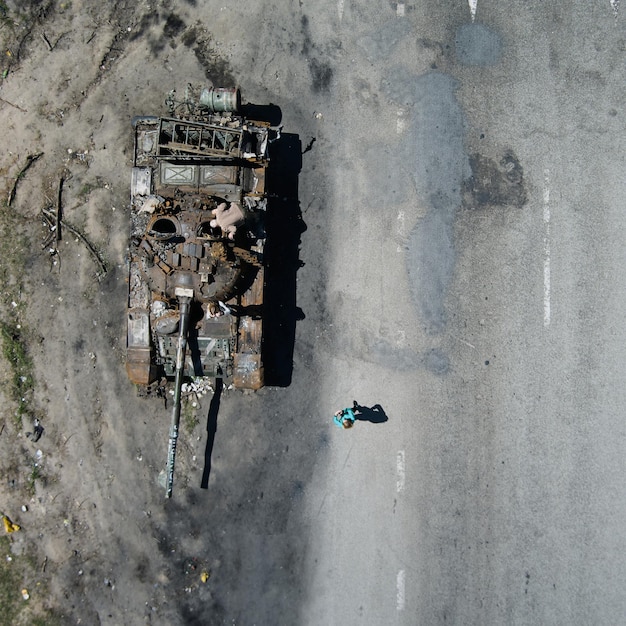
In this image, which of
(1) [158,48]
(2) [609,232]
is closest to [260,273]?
(1) [158,48]

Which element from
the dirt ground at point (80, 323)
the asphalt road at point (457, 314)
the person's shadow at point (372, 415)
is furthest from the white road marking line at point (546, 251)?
the dirt ground at point (80, 323)

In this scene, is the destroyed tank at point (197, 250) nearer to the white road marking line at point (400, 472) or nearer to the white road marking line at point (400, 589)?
the white road marking line at point (400, 472)

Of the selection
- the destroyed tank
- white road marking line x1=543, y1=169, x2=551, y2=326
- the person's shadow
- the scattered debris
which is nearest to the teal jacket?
the person's shadow

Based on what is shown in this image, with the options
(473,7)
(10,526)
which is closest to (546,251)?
(473,7)

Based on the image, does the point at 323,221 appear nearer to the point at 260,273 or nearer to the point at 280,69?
the point at 260,273

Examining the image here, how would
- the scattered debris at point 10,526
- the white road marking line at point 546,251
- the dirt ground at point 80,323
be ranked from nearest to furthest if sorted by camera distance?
the dirt ground at point 80,323, the scattered debris at point 10,526, the white road marking line at point 546,251

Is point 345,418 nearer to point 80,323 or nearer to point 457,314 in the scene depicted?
point 457,314
